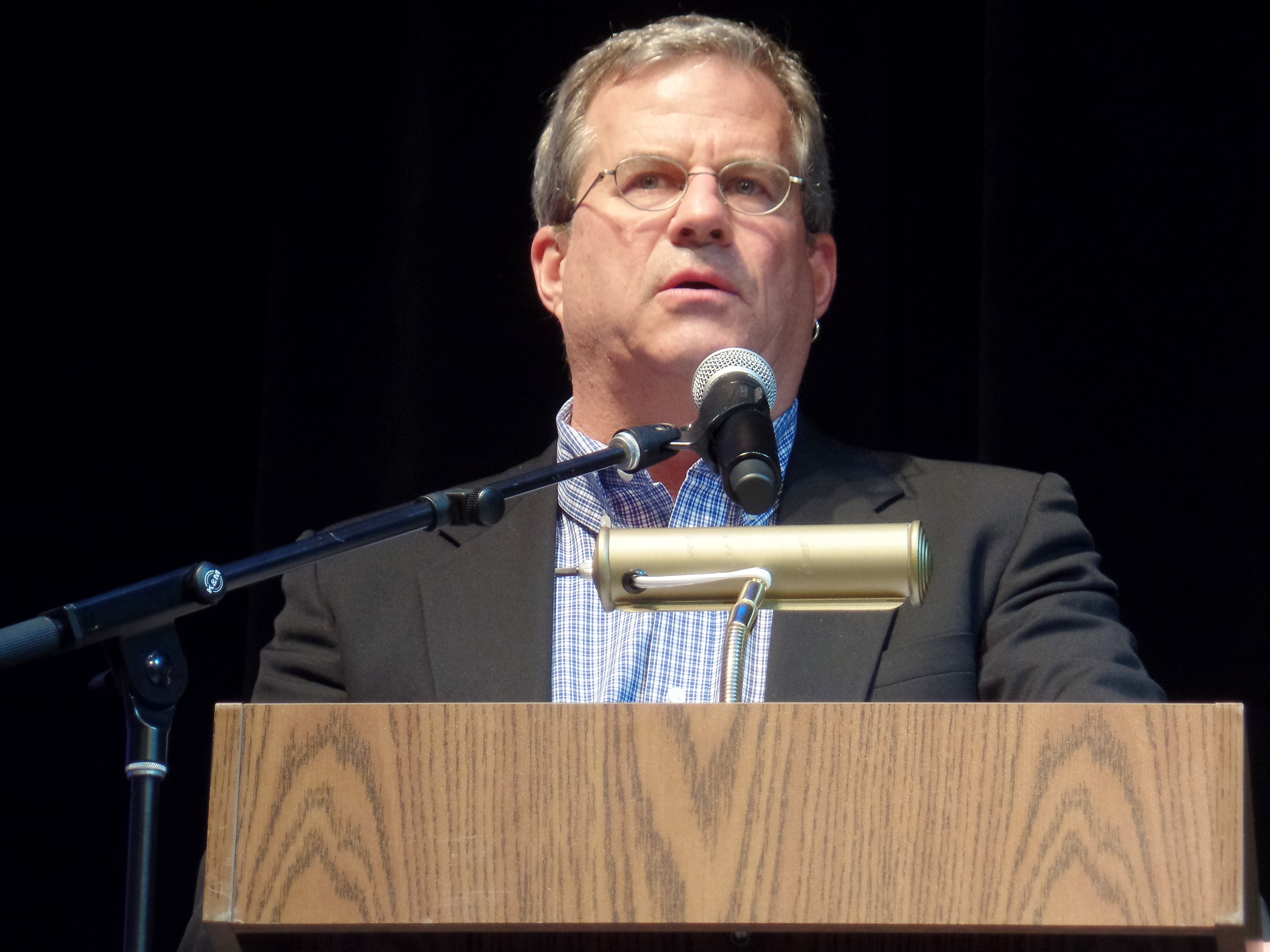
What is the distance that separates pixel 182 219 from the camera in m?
2.66

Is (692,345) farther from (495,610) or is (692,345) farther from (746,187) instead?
(495,610)

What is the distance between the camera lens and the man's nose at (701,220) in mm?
2115

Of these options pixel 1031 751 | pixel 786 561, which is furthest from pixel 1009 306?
pixel 1031 751

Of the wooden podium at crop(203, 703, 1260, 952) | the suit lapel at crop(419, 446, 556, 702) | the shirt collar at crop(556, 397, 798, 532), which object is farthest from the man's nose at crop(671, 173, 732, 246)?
the wooden podium at crop(203, 703, 1260, 952)

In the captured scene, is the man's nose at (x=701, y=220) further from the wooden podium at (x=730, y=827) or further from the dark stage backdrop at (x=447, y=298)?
the wooden podium at (x=730, y=827)

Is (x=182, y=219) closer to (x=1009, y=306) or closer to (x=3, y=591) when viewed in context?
(x=3, y=591)

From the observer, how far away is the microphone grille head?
1.48m

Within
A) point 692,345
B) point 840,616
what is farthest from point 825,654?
point 692,345

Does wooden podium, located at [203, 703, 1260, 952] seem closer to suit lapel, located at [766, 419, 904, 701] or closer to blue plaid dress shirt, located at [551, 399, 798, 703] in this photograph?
suit lapel, located at [766, 419, 904, 701]

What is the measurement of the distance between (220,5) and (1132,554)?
1756 mm

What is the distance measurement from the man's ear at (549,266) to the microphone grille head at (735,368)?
90 cm

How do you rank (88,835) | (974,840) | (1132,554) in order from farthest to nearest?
(88,835)
(1132,554)
(974,840)

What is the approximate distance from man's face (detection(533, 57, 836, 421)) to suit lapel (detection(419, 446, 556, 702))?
29cm

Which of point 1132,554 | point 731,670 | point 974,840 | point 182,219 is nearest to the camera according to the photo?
point 974,840
